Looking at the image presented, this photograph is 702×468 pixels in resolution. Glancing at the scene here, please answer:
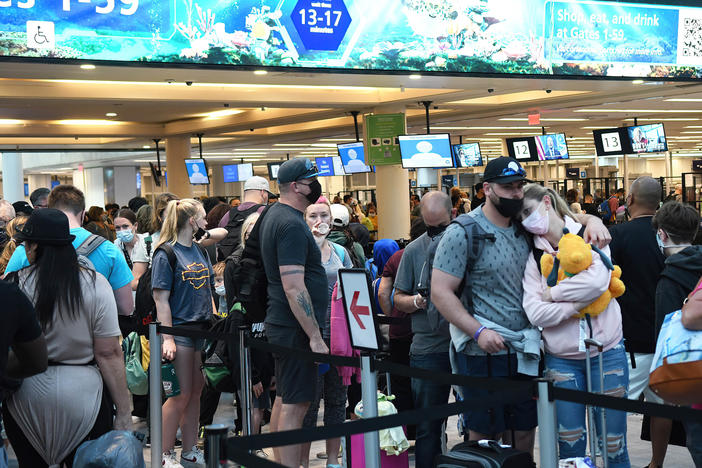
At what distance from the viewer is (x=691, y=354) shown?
367 cm

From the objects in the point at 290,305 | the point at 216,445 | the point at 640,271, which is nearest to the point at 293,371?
the point at 290,305

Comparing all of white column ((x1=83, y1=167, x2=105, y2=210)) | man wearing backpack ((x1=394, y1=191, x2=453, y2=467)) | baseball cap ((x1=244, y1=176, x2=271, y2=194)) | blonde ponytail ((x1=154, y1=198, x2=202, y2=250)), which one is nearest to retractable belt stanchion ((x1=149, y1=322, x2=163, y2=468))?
blonde ponytail ((x1=154, y1=198, x2=202, y2=250))

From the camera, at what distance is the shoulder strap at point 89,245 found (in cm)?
436

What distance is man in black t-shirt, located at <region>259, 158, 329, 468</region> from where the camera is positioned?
4.37 meters

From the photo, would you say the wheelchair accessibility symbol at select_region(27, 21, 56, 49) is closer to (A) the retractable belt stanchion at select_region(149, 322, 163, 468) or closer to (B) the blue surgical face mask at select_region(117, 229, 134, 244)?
(B) the blue surgical face mask at select_region(117, 229, 134, 244)

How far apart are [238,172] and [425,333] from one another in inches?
718

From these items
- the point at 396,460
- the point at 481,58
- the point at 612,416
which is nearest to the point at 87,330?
the point at 396,460

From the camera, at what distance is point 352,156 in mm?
16781

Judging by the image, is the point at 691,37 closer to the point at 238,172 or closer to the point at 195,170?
the point at 195,170

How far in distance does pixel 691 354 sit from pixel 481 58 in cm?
819

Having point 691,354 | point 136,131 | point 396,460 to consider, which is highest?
point 136,131

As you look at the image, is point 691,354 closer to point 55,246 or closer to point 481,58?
point 55,246

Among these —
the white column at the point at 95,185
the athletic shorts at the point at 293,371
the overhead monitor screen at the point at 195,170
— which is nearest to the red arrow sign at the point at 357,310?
the athletic shorts at the point at 293,371

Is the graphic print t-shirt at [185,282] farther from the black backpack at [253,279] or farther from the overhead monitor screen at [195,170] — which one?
the overhead monitor screen at [195,170]
